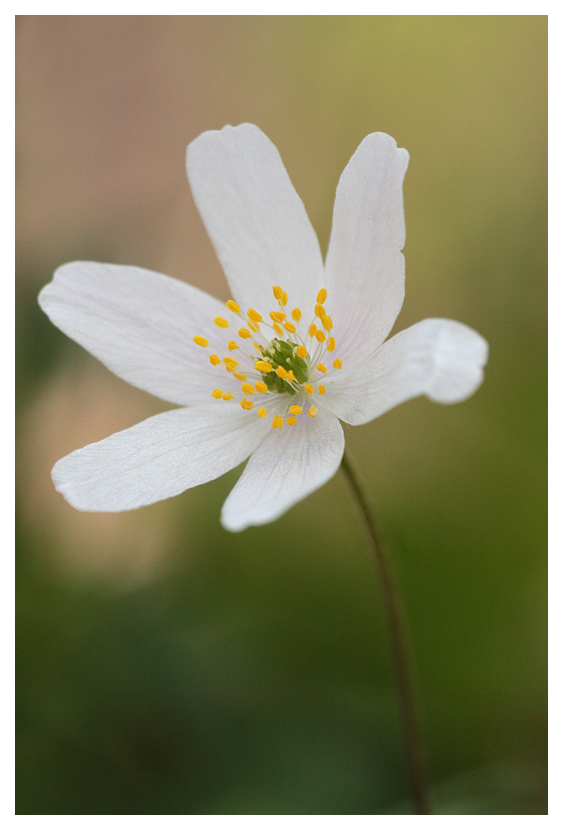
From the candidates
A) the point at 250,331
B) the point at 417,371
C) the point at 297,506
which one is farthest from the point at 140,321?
the point at 297,506

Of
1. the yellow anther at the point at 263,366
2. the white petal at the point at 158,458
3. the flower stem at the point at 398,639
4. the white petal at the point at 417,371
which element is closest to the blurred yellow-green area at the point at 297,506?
the flower stem at the point at 398,639

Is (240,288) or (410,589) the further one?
(410,589)

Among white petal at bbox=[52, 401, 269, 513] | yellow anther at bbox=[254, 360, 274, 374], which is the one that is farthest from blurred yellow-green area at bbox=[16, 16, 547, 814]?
yellow anther at bbox=[254, 360, 274, 374]

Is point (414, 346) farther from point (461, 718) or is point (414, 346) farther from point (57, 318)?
point (461, 718)

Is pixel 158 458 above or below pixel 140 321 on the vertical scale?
below

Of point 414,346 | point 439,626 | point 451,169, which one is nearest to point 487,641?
point 439,626

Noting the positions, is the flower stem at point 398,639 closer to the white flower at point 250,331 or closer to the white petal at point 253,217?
the white flower at point 250,331

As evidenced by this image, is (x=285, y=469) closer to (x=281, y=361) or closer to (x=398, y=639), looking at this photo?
(x=281, y=361)
